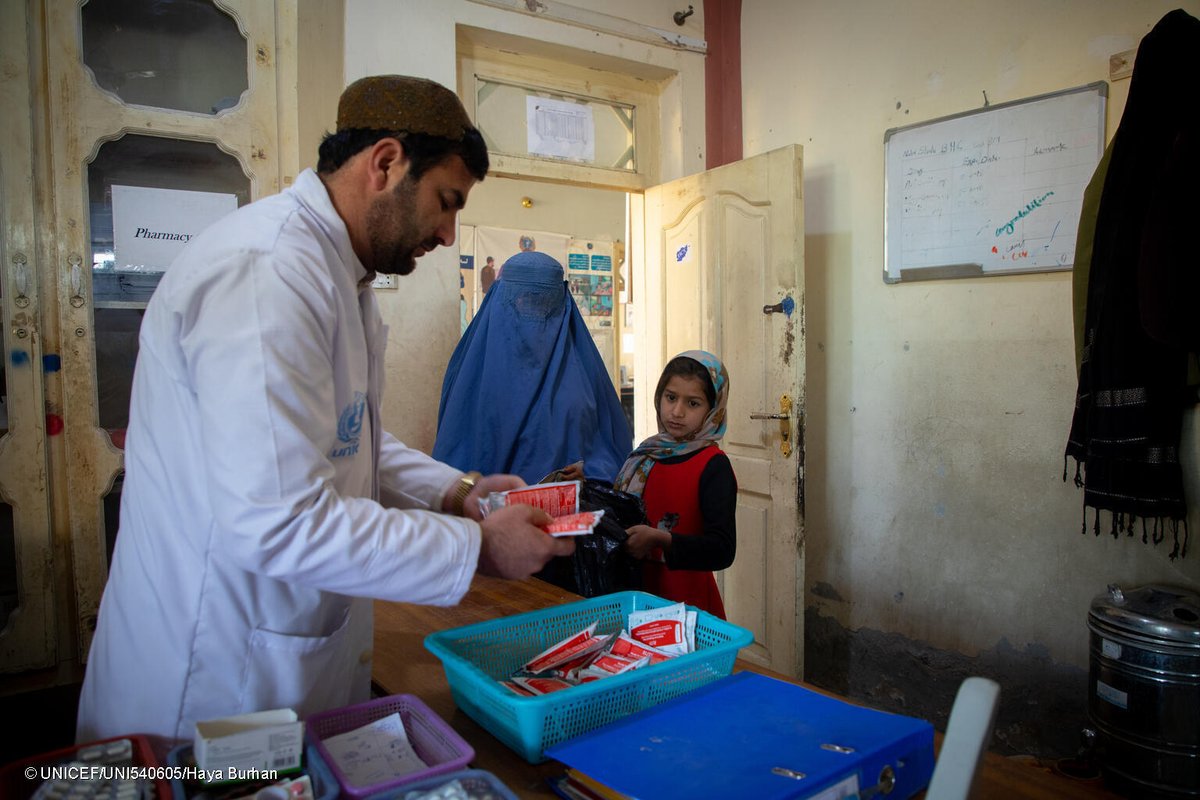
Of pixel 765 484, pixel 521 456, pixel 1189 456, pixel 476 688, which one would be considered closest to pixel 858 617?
pixel 765 484

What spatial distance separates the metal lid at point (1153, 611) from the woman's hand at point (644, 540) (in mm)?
1572

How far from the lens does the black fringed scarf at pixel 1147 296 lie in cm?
224

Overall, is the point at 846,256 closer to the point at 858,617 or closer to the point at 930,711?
the point at 858,617

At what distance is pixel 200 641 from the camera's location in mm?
1100

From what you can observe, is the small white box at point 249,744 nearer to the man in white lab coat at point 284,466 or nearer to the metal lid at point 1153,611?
the man in white lab coat at point 284,466

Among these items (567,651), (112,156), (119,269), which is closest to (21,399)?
(119,269)

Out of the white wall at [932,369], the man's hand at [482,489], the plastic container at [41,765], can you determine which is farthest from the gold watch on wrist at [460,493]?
the white wall at [932,369]

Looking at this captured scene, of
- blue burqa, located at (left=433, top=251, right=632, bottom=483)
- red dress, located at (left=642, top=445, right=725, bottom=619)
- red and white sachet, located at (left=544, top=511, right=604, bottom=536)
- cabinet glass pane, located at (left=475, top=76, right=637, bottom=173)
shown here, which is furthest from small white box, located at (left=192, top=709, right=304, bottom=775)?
cabinet glass pane, located at (left=475, top=76, right=637, bottom=173)

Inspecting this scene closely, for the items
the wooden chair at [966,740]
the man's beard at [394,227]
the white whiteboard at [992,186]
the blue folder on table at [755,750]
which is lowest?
the blue folder on table at [755,750]

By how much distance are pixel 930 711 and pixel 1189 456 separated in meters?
1.47

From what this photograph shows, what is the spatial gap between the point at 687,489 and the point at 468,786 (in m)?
1.49

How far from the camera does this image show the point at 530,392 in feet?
9.95

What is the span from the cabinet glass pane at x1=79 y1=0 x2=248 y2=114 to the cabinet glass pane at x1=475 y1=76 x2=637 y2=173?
1228 mm

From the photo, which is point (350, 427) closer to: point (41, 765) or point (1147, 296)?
point (41, 765)
